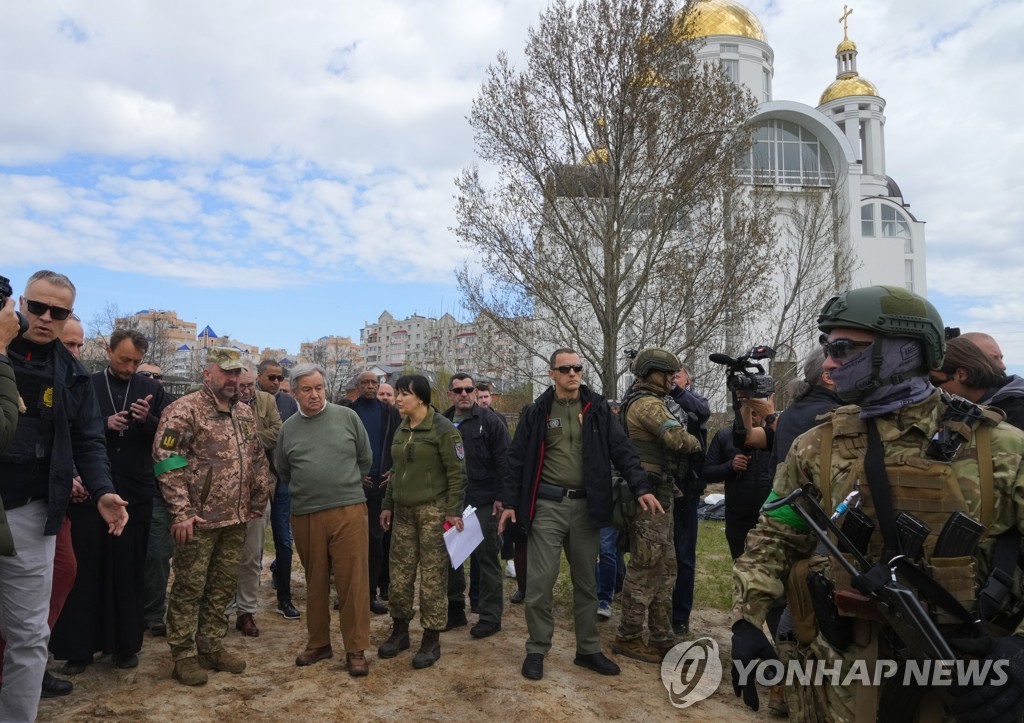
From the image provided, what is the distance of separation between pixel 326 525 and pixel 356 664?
0.91m

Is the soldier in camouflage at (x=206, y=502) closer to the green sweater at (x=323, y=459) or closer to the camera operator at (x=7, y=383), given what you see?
the green sweater at (x=323, y=459)

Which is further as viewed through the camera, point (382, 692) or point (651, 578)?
point (651, 578)

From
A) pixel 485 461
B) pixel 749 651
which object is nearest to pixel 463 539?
pixel 485 461

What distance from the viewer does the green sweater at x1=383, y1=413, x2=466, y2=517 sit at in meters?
4.94

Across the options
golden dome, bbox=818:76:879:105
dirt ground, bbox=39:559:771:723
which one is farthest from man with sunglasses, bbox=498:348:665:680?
golden dome, bbox=818:76:879:105

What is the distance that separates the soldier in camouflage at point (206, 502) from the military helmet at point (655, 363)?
2.83 meters

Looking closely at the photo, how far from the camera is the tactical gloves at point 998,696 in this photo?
5.82 feet

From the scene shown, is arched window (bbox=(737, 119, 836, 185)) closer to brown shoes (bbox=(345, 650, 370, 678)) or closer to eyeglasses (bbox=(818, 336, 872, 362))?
brown shoes (bbox=(345, 650, 370, 678))

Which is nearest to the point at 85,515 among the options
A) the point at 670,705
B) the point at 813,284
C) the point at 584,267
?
the point at 670,705

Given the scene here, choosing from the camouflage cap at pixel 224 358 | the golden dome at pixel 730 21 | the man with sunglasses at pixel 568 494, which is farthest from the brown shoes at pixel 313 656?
the golden dome at pixel 730 21

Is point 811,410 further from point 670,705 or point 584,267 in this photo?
point 584,267

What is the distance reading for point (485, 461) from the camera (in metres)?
5.77

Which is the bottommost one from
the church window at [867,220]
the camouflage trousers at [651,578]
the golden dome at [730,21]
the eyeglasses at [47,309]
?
the camouflage trousers at [651,578]

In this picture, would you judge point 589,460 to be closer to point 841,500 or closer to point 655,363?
point 655,363
